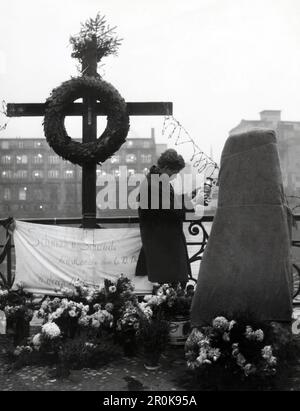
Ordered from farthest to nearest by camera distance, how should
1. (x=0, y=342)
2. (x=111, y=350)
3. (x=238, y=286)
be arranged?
1. (x=0, y=342)
2. (x=111, y=350)
3. (x=238, y=286)

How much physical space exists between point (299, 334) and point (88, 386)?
2.59 metres

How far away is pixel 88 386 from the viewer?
3932 millimetres

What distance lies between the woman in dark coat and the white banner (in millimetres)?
1007

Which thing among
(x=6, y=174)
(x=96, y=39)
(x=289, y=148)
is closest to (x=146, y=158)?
(x=6, y=174)

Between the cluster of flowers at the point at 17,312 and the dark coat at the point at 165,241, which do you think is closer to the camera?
the cluster of flowers at the point at 17,312

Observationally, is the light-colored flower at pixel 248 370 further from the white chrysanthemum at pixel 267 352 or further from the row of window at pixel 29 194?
the row of window at pixel 29 194

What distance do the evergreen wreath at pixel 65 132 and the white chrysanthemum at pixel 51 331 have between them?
2591 mm

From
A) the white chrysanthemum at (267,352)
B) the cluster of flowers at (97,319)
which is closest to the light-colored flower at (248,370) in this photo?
the white chrysanthemum at (267,352)

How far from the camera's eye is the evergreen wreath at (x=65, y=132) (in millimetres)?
6387

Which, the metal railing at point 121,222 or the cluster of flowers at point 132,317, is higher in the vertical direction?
the metal railing at point 121,222
